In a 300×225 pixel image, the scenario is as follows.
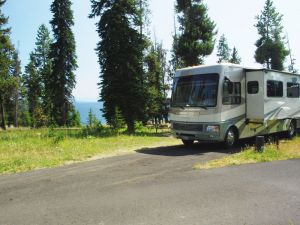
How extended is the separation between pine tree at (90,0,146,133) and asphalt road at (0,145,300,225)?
11.3 meters

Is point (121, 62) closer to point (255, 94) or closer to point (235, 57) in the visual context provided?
point (255, 94)

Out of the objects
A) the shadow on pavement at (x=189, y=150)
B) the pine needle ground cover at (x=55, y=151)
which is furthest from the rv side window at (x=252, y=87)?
the pine needle ground cover at (x=55, y=151)

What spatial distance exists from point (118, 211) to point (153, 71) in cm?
2169

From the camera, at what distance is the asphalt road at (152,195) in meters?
5.60

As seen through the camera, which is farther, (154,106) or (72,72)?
(72,72)

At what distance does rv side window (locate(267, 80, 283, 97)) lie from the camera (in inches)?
580

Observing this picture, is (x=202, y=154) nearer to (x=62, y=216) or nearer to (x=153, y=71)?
(x=62, y=216)

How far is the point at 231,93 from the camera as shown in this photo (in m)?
13.6

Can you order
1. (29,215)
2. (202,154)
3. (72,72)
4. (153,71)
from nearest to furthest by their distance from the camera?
(29,215) < (202,154) < (153,71) < (72,72)

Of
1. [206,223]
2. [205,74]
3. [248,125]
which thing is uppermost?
[205,74]

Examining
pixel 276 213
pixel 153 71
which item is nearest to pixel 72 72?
pixel 153 71

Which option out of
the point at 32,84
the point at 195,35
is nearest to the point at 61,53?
the point at 32,84

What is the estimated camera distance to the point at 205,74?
13.5m

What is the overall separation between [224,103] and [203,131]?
1.40 meters
